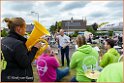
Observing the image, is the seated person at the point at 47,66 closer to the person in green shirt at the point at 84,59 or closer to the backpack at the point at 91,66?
the person in green shirt at the point at 84,59

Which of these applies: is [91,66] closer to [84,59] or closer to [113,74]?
[84,59]

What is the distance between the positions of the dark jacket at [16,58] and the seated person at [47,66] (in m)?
2.35

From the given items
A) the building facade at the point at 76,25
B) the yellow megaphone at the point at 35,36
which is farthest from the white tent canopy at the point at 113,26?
the building facade at the point at 76,25

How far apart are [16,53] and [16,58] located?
5cm

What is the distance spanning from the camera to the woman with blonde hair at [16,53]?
9.04 feet

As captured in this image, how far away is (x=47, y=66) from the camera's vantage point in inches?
218

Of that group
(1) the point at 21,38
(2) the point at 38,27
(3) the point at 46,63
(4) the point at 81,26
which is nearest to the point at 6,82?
(1) the point at 21,38

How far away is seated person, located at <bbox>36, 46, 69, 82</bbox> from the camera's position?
541cm

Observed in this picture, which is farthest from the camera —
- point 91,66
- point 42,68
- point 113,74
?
point 42,68

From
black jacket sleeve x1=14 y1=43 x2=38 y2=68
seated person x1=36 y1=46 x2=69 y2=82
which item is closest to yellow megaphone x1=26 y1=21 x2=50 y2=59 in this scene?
black jacket sleeve x1=14 y1=43 x2=38 y2=68

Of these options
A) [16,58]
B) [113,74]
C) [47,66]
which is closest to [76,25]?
[47,66]

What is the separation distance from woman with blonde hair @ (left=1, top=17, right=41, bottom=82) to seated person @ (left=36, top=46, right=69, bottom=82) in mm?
2353

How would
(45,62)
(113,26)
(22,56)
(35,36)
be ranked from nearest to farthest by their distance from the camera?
(22,56), (35,36), (45,62), (113,26)

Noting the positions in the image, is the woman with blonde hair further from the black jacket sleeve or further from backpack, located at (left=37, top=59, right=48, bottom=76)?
backpack, located at (left=37, top=59, right=48, bottom=76)
